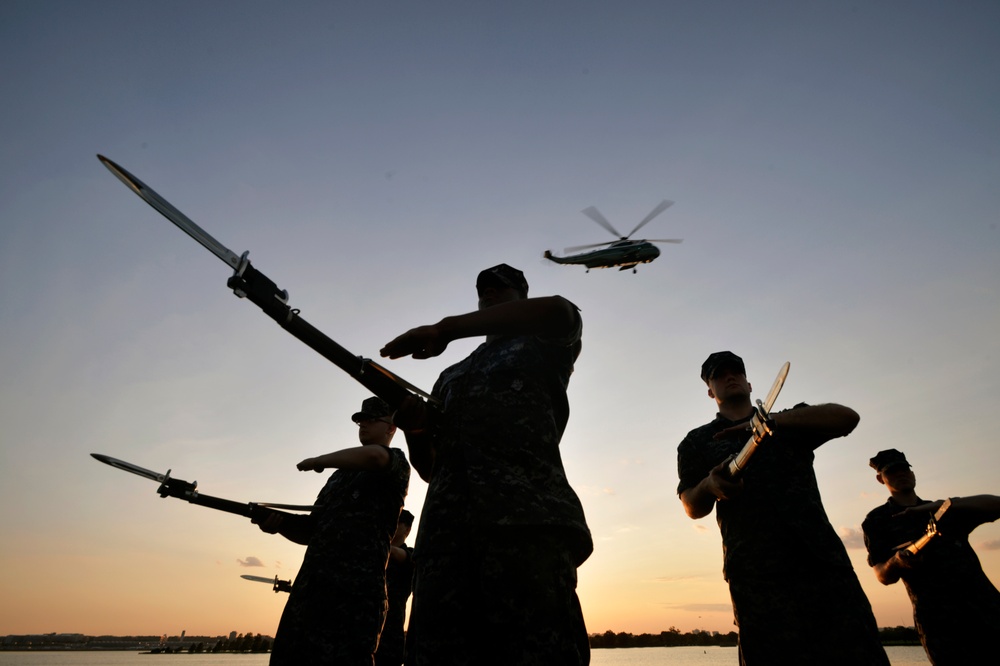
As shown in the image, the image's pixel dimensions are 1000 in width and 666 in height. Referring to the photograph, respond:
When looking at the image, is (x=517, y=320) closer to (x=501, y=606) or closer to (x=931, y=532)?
(x=501, y=606)

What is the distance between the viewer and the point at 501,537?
215 centimetres

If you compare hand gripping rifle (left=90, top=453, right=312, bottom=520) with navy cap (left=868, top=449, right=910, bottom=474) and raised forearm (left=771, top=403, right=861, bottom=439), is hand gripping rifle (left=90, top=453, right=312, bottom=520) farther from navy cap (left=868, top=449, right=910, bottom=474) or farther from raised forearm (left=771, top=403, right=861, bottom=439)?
navy cap (left=868, top=449, right=910, bottom=474)

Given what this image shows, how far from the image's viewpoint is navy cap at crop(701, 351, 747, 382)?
14.4 feet

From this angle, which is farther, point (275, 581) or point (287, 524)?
point (275, 581)

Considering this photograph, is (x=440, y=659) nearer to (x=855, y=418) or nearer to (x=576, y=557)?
(x=576, y=557)

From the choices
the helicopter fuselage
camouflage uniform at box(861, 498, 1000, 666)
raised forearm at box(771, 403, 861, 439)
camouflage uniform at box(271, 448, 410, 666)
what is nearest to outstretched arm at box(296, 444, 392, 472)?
camouflage uniform at box(271, 448, 410, 666)

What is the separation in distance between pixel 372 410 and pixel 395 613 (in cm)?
533

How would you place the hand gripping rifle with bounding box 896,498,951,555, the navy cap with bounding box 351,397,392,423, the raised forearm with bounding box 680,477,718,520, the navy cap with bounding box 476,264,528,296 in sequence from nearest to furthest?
the navy cap with bounding box 476,264,528,296, the raised forearm with bounding box 680,477,718,520, the hand gripping rifle with bounding box 896,498,951,555, the navy cap with bounding box 351,397,392,423

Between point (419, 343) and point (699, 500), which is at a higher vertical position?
point (419, 343)

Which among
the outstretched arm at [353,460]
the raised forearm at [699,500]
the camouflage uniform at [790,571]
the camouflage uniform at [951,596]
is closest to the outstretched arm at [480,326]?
the raised forearm at [699,500]

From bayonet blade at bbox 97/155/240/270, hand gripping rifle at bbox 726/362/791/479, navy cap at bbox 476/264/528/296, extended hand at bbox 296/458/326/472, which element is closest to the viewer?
bayonet blade at bbox 97/155/240/270

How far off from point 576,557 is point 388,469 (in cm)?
301

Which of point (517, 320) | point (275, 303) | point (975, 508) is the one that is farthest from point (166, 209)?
point (975, 508)

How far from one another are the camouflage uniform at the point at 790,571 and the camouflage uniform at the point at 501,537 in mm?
1777
